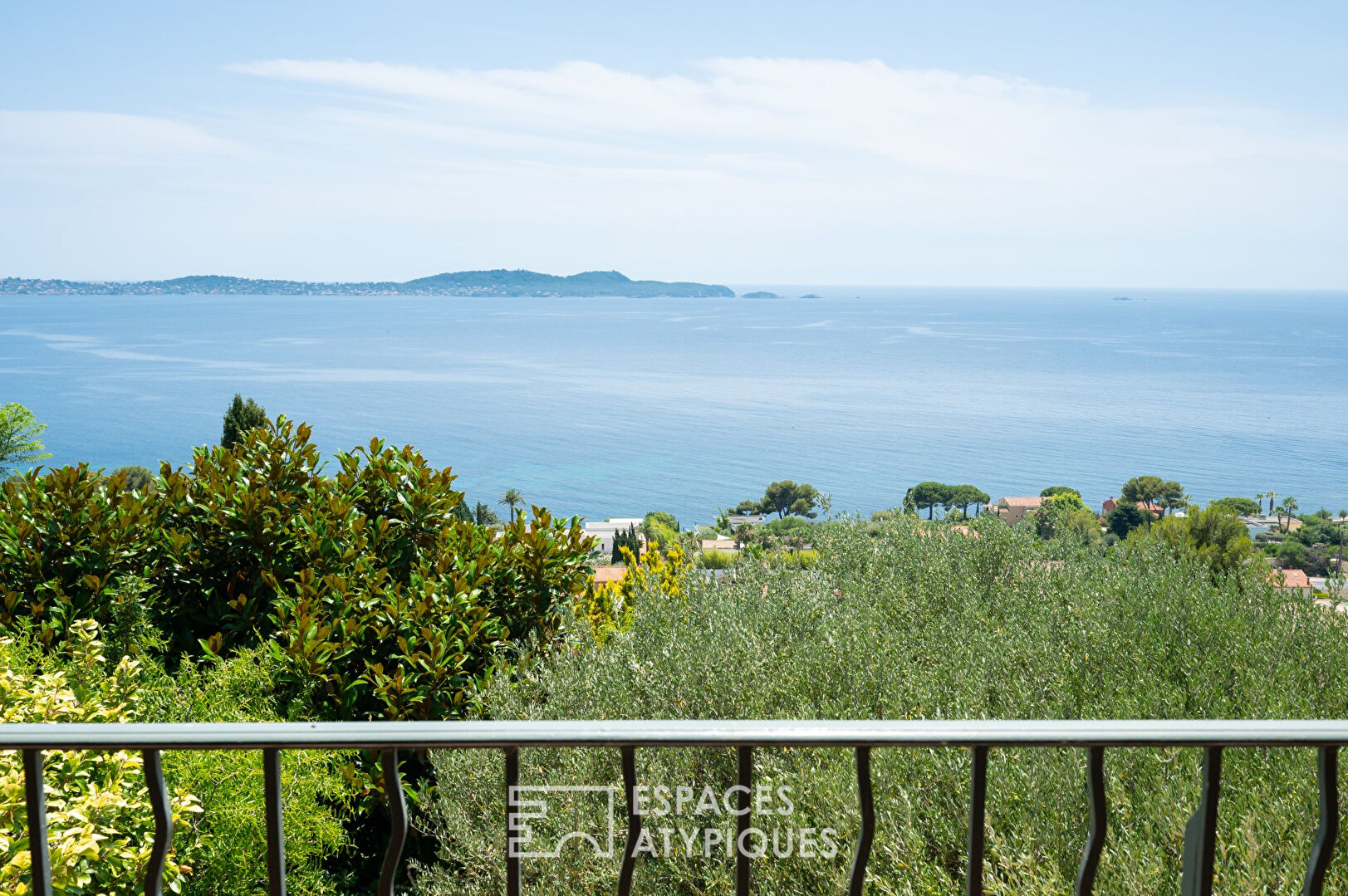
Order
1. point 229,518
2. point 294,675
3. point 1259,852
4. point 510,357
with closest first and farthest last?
point 1259,852
point 294,675
point 229,518
point 510,357

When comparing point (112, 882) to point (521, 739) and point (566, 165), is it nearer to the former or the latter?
point (521, 739)

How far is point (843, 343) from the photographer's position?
15462cm

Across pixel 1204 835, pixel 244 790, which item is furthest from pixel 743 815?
pixel 244 790

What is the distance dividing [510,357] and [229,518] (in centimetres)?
13807

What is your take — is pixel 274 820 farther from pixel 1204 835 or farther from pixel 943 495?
pixel 943 495

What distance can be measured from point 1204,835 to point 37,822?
1.86 meters

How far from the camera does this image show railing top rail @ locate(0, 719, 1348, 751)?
3.96 ft

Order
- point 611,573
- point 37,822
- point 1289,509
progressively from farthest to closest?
point 1289,509 → point 611,573 → point 37,822

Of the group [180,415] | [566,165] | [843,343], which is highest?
→ [566,165]

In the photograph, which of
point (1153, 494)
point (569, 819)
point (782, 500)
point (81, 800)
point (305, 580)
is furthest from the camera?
point (782, 500)

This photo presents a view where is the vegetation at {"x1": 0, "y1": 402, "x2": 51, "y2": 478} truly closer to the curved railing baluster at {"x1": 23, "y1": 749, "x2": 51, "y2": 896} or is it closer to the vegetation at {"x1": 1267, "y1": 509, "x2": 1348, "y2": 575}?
the curved railing baluster at {"x1": 23, "y1": 749, "x2": 51, "y2": 896}

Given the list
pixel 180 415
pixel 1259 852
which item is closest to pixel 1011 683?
pixel 1259 852

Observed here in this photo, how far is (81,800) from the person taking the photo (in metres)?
2.44

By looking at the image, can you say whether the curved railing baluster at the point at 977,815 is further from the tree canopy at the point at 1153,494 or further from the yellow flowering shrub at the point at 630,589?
the tree canopy at the point at 1153,494
